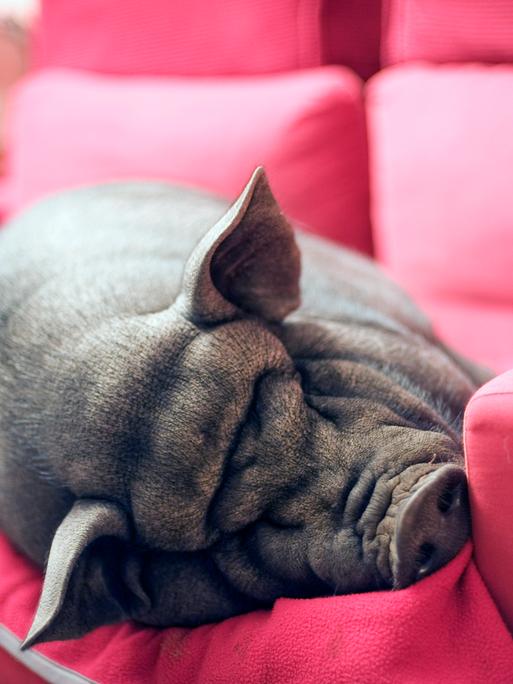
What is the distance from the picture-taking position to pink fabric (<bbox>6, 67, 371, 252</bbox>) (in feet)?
5.53

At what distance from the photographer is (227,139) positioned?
66.8 inches

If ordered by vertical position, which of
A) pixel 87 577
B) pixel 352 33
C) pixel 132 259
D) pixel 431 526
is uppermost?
pixel 352 33

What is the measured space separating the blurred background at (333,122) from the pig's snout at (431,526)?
67 centimetres

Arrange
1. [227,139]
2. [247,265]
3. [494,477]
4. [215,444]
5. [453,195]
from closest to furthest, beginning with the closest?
[494,477]
[215,444]
[247,265]
[453,195]
[227,139]

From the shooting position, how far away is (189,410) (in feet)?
3.16

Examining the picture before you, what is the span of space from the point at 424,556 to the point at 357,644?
0.12 m

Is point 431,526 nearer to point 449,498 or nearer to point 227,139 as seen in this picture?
point 449,498

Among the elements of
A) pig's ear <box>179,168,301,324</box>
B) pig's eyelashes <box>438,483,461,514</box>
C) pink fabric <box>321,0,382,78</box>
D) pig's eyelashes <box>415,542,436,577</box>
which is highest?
pink fabric <box>321,0,382,78</box>

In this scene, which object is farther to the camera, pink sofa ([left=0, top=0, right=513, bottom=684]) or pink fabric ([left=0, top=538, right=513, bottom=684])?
pink sofa ([left=0, top=0, right=513, bottom=684])

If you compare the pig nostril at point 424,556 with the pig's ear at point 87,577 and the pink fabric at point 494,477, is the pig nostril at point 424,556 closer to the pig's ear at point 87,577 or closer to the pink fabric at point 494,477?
the pink fabric at point 494,477

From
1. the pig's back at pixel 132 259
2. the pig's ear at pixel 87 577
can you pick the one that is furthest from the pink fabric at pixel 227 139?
the pig's ear at pixel 87 577

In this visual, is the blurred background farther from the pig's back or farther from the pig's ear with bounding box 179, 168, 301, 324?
the pig's ear with bounding box 179, 168, 301, 324

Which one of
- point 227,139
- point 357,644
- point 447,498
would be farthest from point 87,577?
point 227,139

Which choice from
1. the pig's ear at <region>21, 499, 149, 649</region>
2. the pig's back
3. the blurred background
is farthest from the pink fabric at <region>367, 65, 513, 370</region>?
the pig's ear at <region>21, 499, 149, 649</region>
